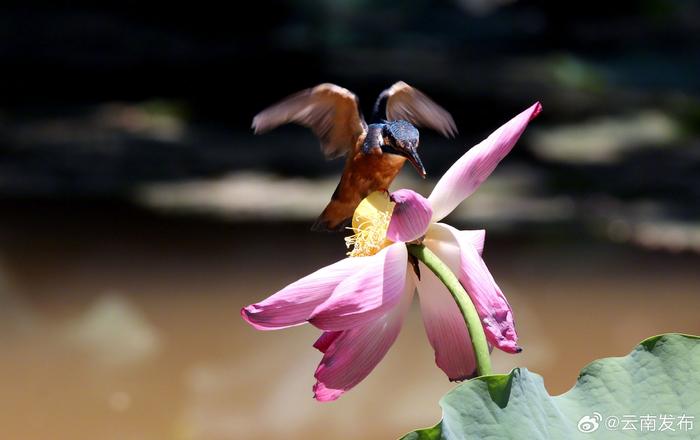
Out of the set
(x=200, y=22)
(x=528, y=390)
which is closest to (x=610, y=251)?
(x=528, y=390)

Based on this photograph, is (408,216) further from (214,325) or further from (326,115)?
(214,325)

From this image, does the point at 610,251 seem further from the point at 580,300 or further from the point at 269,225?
the point at 269,225

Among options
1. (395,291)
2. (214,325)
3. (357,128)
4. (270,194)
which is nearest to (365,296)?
(395,291)

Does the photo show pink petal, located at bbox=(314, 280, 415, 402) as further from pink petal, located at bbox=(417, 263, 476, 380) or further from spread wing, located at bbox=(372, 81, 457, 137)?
spread wing, located at bbox=(372, 81, 457, 137)

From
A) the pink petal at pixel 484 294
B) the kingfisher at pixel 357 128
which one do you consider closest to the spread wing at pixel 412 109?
the kingfisher at pixel 357 128

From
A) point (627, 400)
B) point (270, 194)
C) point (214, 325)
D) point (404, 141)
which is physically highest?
point (270, 194)

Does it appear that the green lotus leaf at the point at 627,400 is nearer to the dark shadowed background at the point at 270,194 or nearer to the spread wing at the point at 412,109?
the spread wing at the point at 412,109
